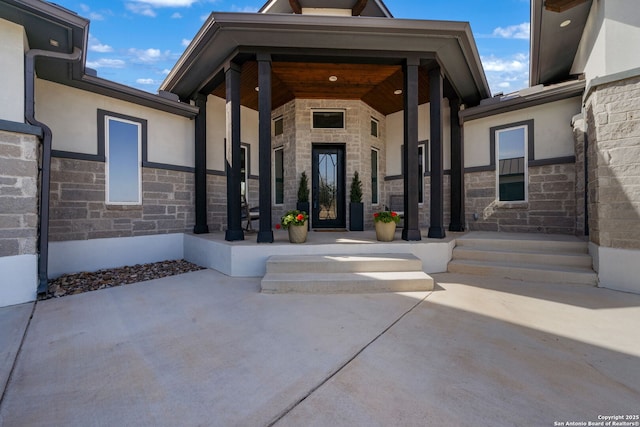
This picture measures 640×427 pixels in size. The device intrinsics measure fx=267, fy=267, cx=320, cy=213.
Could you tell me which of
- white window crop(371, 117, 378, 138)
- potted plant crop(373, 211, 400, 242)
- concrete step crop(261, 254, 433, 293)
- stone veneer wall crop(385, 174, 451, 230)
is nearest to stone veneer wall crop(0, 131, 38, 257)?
concrete step crop(261, 254, 433, 293)

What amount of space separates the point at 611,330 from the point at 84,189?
7.26 m

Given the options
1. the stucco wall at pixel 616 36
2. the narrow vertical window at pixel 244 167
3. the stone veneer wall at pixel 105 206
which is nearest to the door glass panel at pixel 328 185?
the narrow vertical window at pixel 244 167

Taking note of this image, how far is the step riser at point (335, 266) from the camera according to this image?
3779mm

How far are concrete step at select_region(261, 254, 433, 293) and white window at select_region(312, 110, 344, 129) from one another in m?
4.11

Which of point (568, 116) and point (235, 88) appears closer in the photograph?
point (235, 88)

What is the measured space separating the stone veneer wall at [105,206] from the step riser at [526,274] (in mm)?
5610

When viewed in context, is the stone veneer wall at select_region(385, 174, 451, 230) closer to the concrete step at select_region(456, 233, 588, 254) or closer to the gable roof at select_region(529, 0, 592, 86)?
the concrete step at select_region(456, 233, 588, 254)

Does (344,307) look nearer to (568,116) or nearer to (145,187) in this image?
(145,187)

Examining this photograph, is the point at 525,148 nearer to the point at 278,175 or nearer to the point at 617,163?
the point at 617,163

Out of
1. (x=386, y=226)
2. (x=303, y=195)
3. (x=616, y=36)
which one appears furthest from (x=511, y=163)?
(x=303, y=195)

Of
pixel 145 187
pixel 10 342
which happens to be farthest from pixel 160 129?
pixel 10 342

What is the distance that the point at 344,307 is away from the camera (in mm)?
2918

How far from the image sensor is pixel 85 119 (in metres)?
4.70

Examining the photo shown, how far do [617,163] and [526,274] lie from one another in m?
1.84
